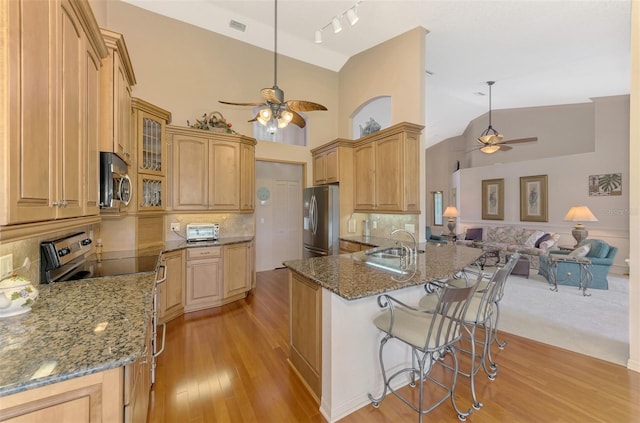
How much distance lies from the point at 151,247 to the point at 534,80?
7.77 metres

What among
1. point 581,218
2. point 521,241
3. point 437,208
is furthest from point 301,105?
point 437,208

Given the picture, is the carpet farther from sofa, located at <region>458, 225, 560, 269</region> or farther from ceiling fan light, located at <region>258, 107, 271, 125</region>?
ceiling fan light, located at <region>258, 107, 271, 125</region>

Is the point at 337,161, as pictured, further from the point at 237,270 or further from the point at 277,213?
the point at 237,270

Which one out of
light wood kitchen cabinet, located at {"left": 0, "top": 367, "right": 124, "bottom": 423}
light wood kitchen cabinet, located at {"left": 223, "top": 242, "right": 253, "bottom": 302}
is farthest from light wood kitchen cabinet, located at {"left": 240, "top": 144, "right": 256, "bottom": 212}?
light wood kitchen cabinet, located at {"left": 0, "top": 367, "right": 124, "bottom": 423}

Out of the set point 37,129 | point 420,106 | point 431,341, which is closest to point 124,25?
point 37,129

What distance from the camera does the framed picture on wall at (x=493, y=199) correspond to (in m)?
7.59

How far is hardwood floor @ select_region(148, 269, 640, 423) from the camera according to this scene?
1.80 metres

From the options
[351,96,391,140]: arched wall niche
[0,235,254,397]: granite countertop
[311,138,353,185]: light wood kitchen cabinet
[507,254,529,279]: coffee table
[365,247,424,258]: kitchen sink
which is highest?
[351,96,391,140]: arched wall niche

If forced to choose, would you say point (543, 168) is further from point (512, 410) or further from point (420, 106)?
point (512, 410)

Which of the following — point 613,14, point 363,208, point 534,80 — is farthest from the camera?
point 534,80

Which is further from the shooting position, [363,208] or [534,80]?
[534,80]

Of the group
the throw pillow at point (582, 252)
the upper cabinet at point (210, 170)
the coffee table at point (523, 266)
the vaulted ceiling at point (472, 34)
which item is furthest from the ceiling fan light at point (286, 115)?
the throw pillow at point (582, 252)

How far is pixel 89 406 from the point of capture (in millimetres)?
872

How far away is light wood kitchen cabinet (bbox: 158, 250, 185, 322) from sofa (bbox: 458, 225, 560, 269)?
6305 mm
